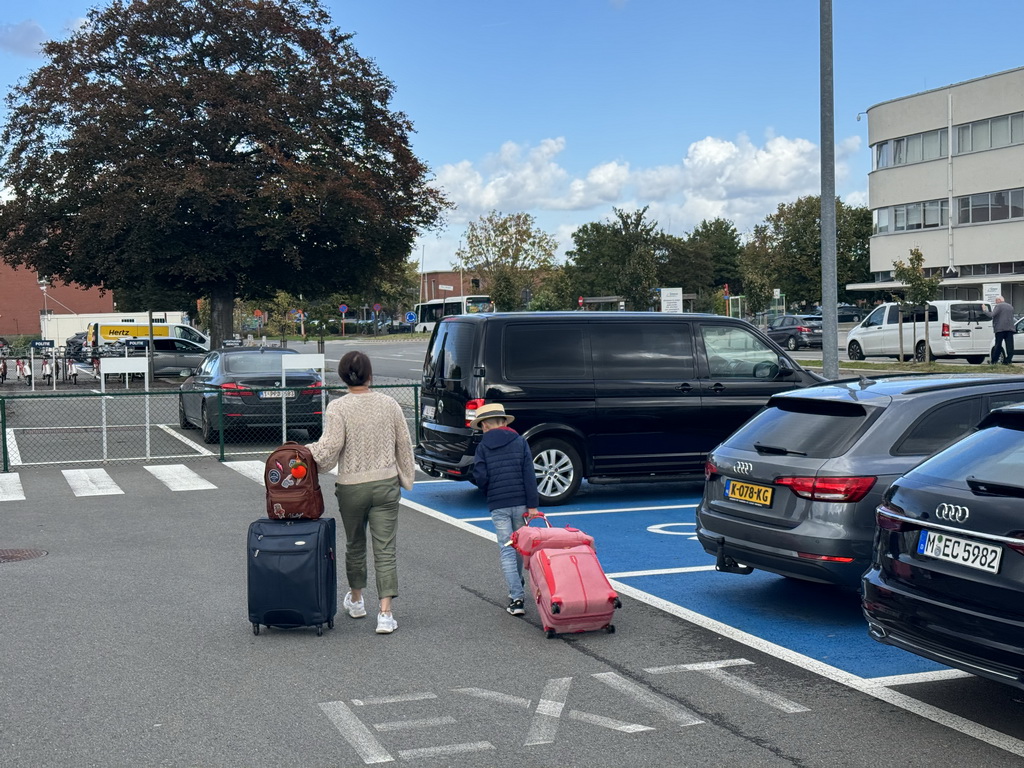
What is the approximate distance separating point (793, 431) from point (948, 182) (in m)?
57.7

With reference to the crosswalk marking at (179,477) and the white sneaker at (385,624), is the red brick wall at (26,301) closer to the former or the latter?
the crosswalk marking at (179,477)

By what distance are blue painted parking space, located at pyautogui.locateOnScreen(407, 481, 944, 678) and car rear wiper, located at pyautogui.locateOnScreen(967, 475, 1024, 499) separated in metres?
1.50

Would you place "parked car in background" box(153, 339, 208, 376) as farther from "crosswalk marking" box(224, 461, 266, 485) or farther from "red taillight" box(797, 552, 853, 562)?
A: "red taillight" box(797, 552, 853, 562)

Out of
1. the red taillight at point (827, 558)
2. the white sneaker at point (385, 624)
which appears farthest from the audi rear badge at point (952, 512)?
the white sneaker at point (385, 624)

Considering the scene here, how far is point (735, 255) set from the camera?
126m

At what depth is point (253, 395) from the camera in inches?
711

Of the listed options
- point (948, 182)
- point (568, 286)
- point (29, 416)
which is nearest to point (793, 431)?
point (29, 416)

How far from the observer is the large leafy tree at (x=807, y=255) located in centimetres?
8869

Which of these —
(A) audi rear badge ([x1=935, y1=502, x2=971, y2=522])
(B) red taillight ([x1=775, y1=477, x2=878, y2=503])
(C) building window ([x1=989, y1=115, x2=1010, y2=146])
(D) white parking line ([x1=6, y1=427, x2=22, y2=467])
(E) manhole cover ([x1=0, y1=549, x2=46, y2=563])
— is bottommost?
(E) manhole cover ([x1=0, y1=549, x2=46, y2=563])

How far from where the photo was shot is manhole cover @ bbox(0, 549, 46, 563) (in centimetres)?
973

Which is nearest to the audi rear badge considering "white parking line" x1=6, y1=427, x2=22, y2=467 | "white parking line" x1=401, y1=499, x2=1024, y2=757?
"white parking line" x1=401, y1=499, x2=1024, y2=757

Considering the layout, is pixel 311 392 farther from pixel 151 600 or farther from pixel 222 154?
pixel 222 154

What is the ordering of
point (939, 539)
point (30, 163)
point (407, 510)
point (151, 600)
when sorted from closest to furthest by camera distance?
point (939, 539) → point (151, 600) → point (407, 510) → point (30, 163)

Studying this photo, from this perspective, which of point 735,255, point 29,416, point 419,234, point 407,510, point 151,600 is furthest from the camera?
point 735,255
